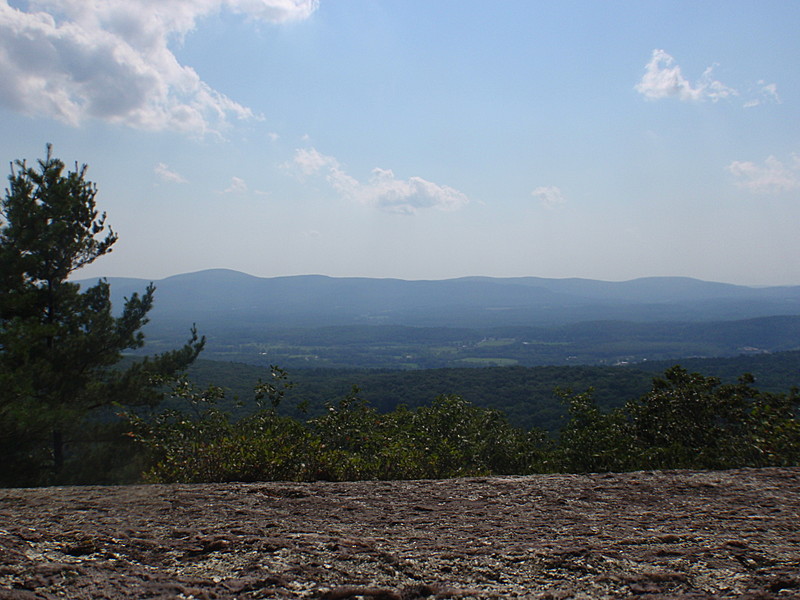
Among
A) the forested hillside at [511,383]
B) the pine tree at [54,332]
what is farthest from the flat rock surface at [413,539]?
the forested hillside at [511,383]

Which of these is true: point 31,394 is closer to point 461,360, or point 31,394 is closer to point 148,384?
point 148,384

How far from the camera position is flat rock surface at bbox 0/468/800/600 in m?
1.91

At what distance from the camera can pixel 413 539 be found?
8.45ft

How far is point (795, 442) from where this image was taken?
5.46m

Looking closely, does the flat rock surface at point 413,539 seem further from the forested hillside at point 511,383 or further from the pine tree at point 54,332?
the forested hillside at point 511,383

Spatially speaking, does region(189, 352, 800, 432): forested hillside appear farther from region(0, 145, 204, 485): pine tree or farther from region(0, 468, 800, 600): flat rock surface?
region(0, 468, 800, 600): flat rock surface

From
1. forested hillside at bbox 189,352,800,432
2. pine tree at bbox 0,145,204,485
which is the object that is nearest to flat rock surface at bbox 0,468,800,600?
pine tree at bbox 0,145,204,485

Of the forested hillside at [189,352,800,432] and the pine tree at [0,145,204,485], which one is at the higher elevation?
the pine tree at [0,145,204,485]

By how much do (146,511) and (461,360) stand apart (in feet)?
444

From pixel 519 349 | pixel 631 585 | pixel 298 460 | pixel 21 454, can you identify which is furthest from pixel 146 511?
pixel 519 349

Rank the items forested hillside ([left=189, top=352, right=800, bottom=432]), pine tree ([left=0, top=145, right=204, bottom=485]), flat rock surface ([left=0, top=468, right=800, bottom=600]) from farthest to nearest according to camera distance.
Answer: forested hillside ([left=189, top=352, right=800, bottom=432]), pine tree ([left=0, top=145, right=204, bottom=485]), flat rock surface ([left=0, top=468, right=800, bottom=600])

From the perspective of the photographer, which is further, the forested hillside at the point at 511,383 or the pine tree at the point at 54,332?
the forested hillside at the point at 511,383

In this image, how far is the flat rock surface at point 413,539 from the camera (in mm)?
1914

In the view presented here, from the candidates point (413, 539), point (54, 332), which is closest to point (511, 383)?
point (54, 332)
